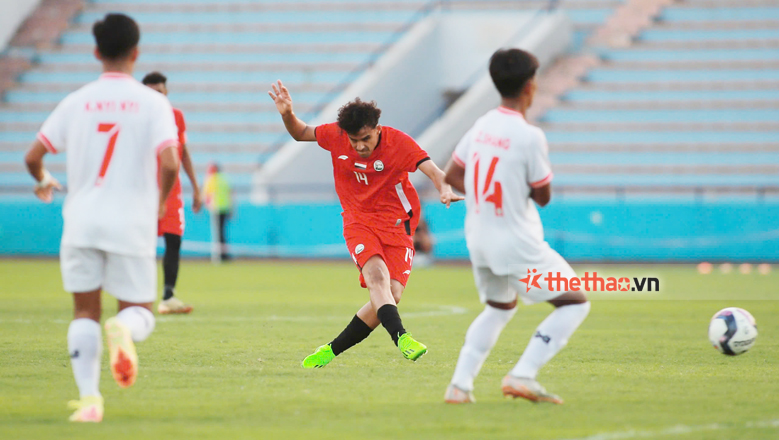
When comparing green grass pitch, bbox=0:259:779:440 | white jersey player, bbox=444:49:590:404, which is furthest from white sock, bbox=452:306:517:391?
green grass pitch, bbox=0:259:779:440

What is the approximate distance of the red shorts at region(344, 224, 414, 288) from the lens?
25.1 ft

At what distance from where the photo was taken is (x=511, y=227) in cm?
568

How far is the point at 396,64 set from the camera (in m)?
27.6

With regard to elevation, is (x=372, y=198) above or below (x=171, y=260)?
above

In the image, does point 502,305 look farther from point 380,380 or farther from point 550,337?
point 380,380

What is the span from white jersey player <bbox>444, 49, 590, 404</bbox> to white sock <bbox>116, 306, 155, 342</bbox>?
1.65 meters

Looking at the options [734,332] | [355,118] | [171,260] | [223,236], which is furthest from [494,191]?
[223,236]

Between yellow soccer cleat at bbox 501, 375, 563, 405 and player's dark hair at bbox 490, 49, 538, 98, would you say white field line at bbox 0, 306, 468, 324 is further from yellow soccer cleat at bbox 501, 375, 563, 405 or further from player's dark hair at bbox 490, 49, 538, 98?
player's dark hair at bbox 490, 49, 538, 98

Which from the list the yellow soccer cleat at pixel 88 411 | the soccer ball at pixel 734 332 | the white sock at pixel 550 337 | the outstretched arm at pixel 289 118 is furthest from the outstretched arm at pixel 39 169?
the soccer ball at pixel 734 332

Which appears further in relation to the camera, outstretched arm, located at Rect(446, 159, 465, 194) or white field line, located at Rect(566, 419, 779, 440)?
outstretched arm, located at Rect(446, 159, 465, 194)

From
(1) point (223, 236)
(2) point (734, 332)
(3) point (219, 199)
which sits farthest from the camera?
(1) point (223, 236)

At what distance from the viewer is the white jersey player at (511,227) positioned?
5656 mm

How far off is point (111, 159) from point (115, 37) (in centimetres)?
62

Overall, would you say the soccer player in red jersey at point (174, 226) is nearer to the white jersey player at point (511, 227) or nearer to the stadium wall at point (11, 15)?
the white jersey player at point (511, 227)
